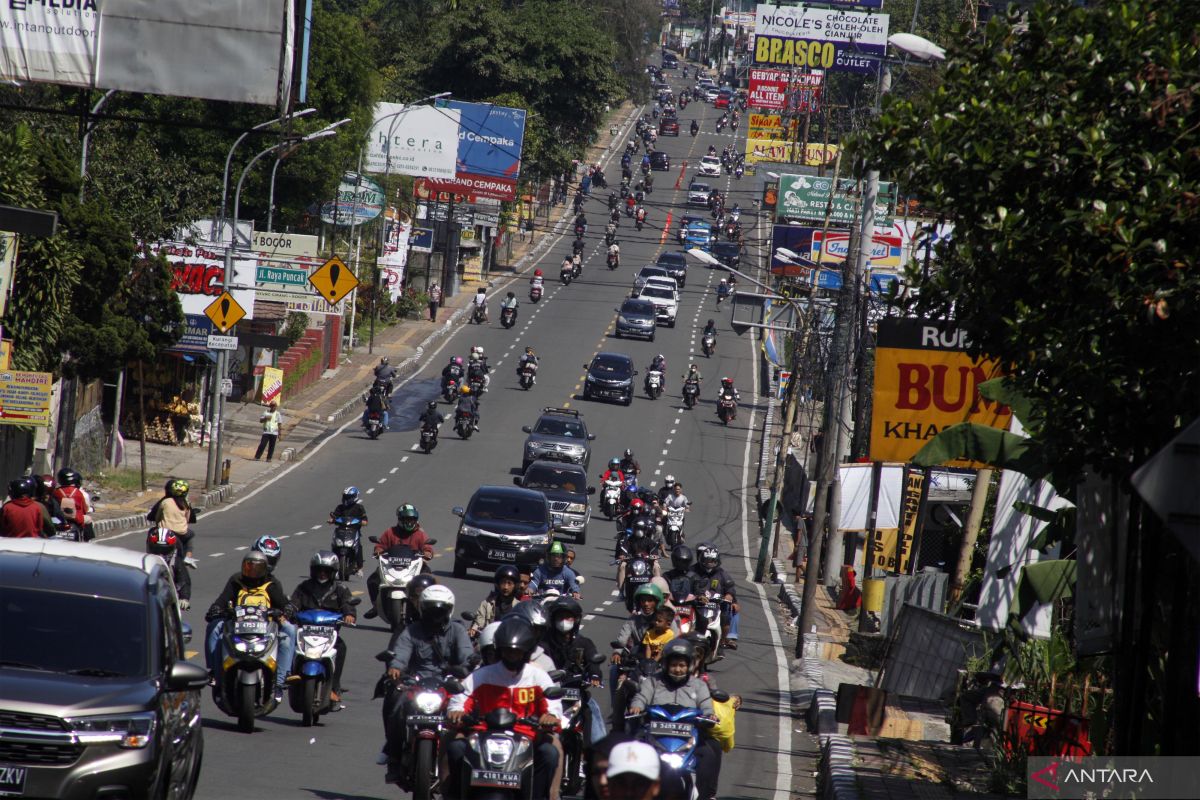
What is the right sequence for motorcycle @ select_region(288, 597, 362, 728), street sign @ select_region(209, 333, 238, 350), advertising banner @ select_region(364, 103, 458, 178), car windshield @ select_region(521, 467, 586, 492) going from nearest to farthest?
motorcycle @ select_region(288, 597, 362, 728) < street sign @ select_region(209, 333, 238, 350) < car windshield @ select_region(521, 467, 586, 492) < advertising banner @ select_region(364, 103, 458, 178)

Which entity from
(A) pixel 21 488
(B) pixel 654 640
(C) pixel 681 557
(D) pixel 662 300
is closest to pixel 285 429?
(C) pixel 681 557

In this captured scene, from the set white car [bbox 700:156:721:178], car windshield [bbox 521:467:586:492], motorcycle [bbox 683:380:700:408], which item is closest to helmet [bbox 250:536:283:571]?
car windshield [bbox 521:467:586:492]

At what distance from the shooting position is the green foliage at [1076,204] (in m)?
9.20

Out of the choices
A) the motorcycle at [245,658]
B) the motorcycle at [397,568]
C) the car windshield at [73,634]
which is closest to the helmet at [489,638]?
the car windshield at [73,634]

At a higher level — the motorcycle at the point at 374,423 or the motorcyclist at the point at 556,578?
the motorcyclist at the point at 556,578

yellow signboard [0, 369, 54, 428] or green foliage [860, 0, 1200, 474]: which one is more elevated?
green foliage [860, 0, 1200, 474]

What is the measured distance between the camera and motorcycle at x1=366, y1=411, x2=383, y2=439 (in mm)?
47406

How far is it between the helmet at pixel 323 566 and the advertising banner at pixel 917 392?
726 centimetres

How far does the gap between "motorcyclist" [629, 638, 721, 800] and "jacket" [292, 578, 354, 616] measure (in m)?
4.50

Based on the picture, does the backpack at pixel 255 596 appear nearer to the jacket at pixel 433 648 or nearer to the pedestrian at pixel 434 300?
the jacket at pixel 433 648

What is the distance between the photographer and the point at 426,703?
36.2 ft

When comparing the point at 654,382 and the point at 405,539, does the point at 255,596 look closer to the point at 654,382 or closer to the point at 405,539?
the point at 405,539

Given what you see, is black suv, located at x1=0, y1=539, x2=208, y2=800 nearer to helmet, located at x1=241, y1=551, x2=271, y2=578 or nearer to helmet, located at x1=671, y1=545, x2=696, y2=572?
helmet, located at x1=241, y1=551, x2=271, y2=578

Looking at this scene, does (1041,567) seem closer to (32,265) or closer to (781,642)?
(781,642)
